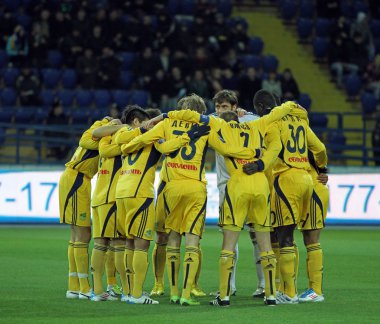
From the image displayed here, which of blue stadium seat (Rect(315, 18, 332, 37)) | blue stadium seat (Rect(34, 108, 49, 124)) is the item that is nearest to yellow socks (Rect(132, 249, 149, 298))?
blue stadium seat (Rect(34, 108, 49, 124))

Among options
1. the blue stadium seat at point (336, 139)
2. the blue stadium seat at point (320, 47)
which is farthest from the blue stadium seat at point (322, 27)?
the blue stadium seat at point (336, 139)

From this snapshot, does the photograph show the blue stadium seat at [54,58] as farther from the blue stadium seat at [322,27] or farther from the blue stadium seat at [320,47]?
the blue stadium seat at [322,27]

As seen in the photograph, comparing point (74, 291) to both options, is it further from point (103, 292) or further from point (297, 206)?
point (297, 206)

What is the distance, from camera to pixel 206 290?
1235 centimetres

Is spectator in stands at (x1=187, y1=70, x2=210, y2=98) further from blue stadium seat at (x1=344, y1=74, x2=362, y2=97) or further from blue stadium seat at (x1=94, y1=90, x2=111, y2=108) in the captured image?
blue stadium seat at (x1=344, y1=74, x2=362, y2=97)

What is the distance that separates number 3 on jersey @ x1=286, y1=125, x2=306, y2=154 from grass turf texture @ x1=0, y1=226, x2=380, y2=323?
1.64m

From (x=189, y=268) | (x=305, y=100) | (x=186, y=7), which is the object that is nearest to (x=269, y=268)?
(x=189, y=268)

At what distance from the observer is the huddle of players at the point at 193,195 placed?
10773 mm

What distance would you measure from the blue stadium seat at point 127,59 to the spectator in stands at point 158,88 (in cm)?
129

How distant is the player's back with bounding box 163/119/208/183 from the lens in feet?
35.7

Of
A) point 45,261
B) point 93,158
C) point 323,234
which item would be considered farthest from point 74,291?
point 323,234

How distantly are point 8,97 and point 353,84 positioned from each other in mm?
9088

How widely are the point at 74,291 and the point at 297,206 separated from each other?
261cm

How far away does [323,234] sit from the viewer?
20.4 m
